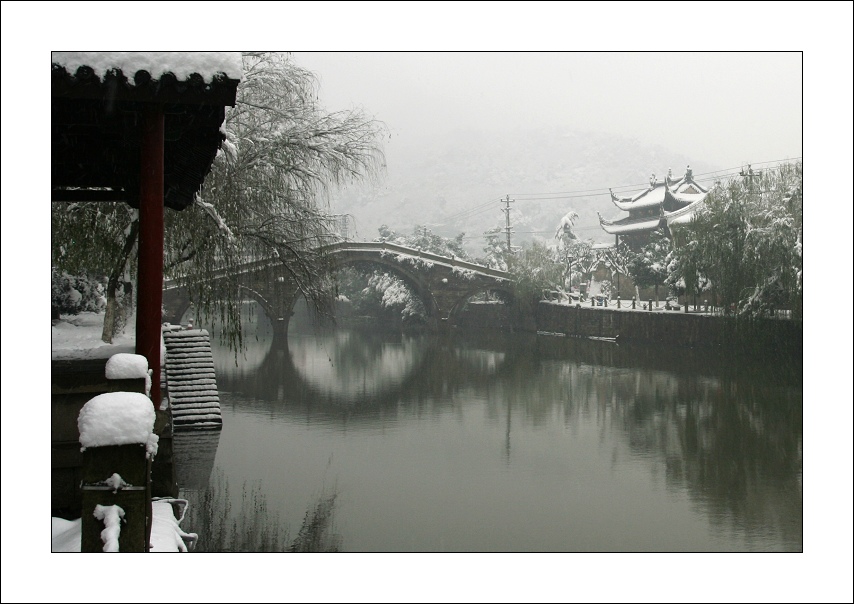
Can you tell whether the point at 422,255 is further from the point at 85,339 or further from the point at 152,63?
the point at 152,63

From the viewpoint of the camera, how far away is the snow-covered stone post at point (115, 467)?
2.08 m

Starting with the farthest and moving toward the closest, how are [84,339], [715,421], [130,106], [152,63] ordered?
[715,421] → [84,339] → [130,106] → [152,63]

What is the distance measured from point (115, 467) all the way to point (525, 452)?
6.92 meters

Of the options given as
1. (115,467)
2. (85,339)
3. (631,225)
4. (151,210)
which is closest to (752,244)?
(85,339)

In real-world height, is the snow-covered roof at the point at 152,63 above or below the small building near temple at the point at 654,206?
below

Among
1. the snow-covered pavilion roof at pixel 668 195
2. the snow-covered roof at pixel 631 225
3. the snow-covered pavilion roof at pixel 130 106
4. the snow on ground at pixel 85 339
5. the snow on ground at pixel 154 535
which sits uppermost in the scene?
the snow-covered pavilion roof at pixel 668 195

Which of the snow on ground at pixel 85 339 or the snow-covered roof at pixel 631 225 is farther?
the snow-covered roof at pixel 631 225

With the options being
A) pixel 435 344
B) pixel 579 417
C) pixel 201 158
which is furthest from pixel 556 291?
pixel 201 158

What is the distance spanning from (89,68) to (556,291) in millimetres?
20816

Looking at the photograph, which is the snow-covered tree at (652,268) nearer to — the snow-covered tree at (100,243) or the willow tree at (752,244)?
the willow tree at (752,244)

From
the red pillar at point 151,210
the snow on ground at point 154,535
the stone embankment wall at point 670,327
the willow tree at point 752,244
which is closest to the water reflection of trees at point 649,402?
the stone embankment wall at point 670,327

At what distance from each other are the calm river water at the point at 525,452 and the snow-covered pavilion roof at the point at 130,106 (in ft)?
9.80

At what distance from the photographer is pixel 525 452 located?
8727 millimetres

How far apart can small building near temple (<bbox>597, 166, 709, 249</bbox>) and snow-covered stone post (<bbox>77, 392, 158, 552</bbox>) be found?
24.1m
